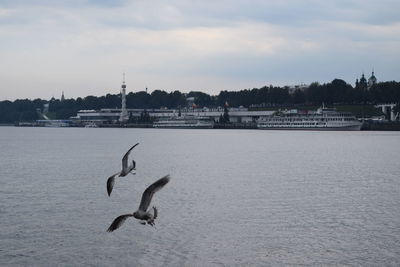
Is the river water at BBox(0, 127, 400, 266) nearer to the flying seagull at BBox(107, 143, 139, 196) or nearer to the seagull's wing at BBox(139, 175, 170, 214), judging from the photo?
the flying seagull at BBox(107, 143, 139, 196)

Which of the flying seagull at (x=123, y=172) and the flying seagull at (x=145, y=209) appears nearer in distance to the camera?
the flying seagull at (x=145, y=209)

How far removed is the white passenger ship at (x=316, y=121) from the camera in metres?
163

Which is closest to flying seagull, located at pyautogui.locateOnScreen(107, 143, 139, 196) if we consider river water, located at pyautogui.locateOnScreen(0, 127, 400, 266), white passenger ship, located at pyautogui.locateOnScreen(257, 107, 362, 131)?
river water, located at pyautogui.locateOnScreen(0, 127, 400, 266)

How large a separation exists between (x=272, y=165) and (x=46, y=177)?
2144 cm

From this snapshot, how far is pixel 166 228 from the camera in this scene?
26625 mm

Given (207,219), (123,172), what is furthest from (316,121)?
(123,172)

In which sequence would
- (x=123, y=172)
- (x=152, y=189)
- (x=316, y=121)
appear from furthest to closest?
(x=316, y=121) → (x=123, y=172) → (x=152, y=189)

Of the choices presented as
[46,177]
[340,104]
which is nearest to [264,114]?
[340,104]

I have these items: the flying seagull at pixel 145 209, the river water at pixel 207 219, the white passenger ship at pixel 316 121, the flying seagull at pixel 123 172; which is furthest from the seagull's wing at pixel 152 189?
the white passenger ship at pixel 316 121

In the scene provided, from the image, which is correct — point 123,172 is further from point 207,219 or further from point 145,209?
point 207,219

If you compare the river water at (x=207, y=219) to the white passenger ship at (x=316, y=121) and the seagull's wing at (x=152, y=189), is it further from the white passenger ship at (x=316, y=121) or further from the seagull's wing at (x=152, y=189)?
the white passenger ship at (x=316, y=121)

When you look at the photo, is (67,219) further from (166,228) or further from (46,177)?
(46,177)

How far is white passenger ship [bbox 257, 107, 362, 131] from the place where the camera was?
16338cm

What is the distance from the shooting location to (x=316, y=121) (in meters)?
166
